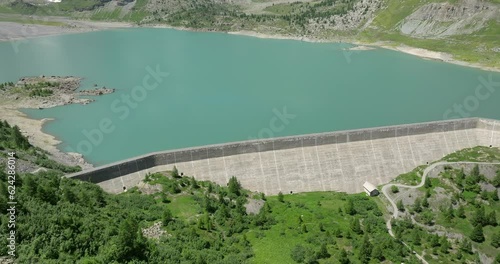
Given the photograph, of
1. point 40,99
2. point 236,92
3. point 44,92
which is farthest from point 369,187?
point 44,92

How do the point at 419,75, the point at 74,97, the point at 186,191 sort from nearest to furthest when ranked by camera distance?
the point at 186,191, the point at 74,97, the point at 419,75

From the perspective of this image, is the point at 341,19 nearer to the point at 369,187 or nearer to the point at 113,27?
the point at 113,27

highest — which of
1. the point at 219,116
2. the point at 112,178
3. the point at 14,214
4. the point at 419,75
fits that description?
the point at 14,214

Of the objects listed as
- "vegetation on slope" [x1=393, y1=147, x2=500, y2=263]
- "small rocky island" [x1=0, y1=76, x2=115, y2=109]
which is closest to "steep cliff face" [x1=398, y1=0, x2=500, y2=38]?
"vegetation on slope" [x1=393, y1=147, x2=500, y2=263]

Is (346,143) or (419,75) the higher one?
(346,143)

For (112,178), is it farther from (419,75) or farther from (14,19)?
(14,19)

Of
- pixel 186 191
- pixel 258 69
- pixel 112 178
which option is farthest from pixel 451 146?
pixel 258 69
